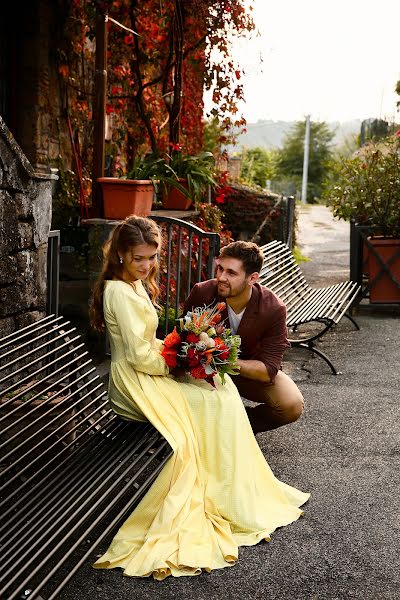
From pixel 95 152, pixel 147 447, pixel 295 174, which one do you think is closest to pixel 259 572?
pixel 147 447

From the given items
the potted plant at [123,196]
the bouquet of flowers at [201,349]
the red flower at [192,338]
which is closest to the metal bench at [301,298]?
the potted plant at [123,196]

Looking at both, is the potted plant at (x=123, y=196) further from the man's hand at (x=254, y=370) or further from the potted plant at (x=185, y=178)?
the man's hand at (x=254, y=370)

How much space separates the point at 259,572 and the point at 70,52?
5.84 metres

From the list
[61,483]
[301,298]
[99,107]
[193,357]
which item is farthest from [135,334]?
[301,298]

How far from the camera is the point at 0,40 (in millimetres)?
7305

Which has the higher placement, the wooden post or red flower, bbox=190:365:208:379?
the wooden post

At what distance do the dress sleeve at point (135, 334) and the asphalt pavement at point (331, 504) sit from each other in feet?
3.09

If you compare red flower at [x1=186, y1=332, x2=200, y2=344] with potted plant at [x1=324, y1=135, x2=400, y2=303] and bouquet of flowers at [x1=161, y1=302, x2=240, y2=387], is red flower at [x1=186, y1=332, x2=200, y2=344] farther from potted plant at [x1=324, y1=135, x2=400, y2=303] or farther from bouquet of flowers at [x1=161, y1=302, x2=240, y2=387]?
potted plant at [x1=324, y1=135, x2=400, y2=303]

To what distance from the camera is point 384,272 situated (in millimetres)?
9484

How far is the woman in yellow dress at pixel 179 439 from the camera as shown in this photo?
11.9 feet

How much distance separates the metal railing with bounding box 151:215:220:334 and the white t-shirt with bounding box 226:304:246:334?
84cm

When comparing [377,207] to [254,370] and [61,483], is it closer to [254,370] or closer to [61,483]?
[254,370]

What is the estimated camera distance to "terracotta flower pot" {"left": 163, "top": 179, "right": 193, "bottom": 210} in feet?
27.4

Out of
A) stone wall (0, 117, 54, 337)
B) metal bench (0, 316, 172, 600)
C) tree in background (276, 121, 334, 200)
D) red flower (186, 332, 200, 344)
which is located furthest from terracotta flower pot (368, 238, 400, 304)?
tree in background (276, 121, 334, 200)
